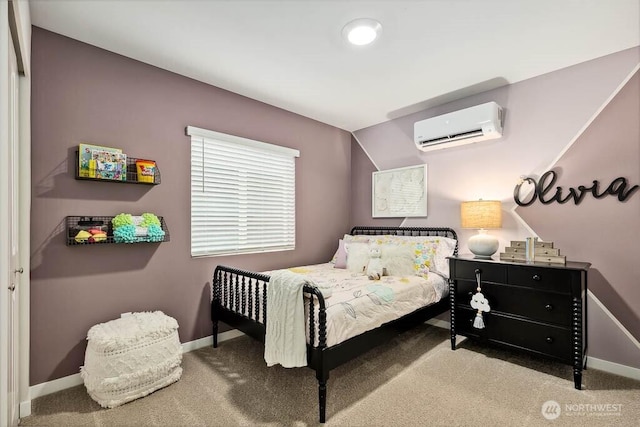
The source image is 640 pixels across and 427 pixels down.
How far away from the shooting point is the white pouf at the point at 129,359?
2.04m

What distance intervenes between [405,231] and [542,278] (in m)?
1.66

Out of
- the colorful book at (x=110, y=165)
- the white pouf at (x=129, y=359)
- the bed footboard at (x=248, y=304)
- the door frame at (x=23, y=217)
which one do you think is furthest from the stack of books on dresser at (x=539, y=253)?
the door frame at (x=23, y=217)

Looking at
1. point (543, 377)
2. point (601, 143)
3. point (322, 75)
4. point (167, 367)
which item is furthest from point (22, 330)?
point (601, 143)

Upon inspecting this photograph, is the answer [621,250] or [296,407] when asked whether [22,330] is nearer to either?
[296,407]

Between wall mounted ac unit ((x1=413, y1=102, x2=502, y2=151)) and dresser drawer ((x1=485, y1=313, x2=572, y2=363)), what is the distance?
1.77 meters

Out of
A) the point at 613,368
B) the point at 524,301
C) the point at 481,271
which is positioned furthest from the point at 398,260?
the point at 613,368

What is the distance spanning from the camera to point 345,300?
2.20m

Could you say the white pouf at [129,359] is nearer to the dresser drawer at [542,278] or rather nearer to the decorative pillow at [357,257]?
the decorative pillow at [357,257]

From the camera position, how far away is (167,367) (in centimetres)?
225

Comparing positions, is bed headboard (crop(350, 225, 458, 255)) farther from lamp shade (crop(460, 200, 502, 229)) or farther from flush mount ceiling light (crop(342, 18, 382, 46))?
flush mount ceiling light (crop(342, 18, 382, 46))

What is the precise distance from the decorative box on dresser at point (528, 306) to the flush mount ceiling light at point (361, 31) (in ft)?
6.78

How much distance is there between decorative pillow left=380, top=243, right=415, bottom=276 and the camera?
121 inches

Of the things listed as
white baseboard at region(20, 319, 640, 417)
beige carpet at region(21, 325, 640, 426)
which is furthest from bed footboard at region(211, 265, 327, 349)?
beige carpet at region(21, 325, 640, 426)

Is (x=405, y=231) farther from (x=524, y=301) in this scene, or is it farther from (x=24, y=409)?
(x=24, y=409)
